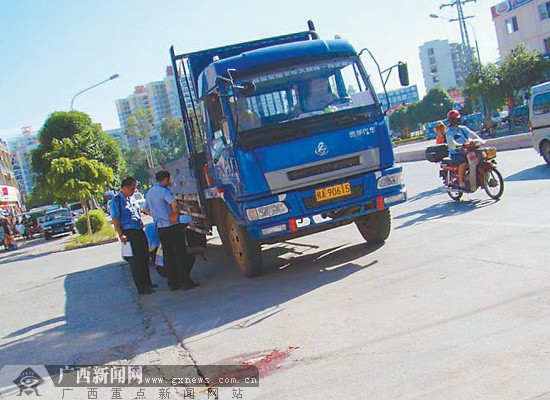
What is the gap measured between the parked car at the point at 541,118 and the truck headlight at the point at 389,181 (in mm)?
7513

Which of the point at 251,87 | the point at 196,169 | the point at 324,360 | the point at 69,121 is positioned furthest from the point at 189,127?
the point at 69,121

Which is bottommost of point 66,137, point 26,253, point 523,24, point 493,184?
point 26,253

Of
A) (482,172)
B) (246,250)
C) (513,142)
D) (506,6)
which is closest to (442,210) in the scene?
(482,172)

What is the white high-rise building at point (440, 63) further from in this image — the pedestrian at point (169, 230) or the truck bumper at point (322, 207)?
the pedestrian at point (169, 230)

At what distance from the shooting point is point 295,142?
23.8ft

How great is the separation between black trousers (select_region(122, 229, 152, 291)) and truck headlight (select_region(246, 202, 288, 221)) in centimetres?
191

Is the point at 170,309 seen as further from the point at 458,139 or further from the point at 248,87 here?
the point at 458,139

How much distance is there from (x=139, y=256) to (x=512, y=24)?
5176 centimetres

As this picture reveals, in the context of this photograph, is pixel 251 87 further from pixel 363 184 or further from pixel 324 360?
pixel 324 360

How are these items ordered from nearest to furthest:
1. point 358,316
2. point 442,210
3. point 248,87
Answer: point 358,316
point 248,87
point 442,210

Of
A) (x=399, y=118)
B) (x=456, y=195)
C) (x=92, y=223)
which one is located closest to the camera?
(x=456, y=195)

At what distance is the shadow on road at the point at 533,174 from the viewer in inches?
492

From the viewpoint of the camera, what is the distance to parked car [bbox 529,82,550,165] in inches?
534

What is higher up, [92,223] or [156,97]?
[156,97]
